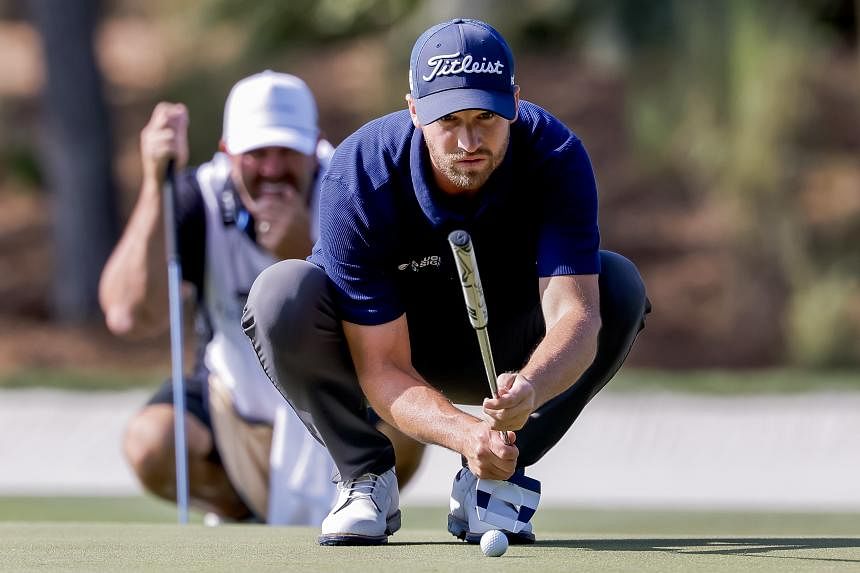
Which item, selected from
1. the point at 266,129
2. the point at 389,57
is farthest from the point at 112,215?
the point at 266,129

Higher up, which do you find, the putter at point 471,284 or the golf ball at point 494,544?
the putter at point 471,284

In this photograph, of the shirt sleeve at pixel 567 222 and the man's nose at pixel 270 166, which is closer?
the shirt sleeve at pixel 567 222

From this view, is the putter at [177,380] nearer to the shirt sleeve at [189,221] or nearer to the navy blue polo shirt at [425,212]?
the shirt sleeve at [189,221]

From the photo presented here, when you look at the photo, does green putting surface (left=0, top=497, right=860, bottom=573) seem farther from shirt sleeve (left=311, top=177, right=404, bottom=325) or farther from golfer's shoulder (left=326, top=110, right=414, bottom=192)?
golfer's shoulder (left=326, top=110, right=414, bottom=192)

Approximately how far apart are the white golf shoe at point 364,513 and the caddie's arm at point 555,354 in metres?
0.47

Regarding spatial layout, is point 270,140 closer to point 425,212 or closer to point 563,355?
point 425,212

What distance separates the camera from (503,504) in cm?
436

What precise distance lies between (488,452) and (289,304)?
2.32ft

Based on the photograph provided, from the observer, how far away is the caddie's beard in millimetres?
4078

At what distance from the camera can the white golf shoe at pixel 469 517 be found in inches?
171

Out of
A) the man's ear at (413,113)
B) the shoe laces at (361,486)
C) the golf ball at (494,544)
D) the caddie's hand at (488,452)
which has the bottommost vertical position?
the golf ball at (494,544)

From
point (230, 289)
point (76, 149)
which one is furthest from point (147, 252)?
point (76, 149)

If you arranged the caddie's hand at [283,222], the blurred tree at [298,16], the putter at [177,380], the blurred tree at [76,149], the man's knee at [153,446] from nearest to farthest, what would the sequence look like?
the caddie's hand at [283,222] → the putter at [177,380] → the man's knee at [153,446] → the blurred tree at [298,16] → the blurred tree at [76,149]

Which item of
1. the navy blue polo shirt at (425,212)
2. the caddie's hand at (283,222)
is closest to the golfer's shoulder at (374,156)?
the navy blue polo shirt at (425,212)
